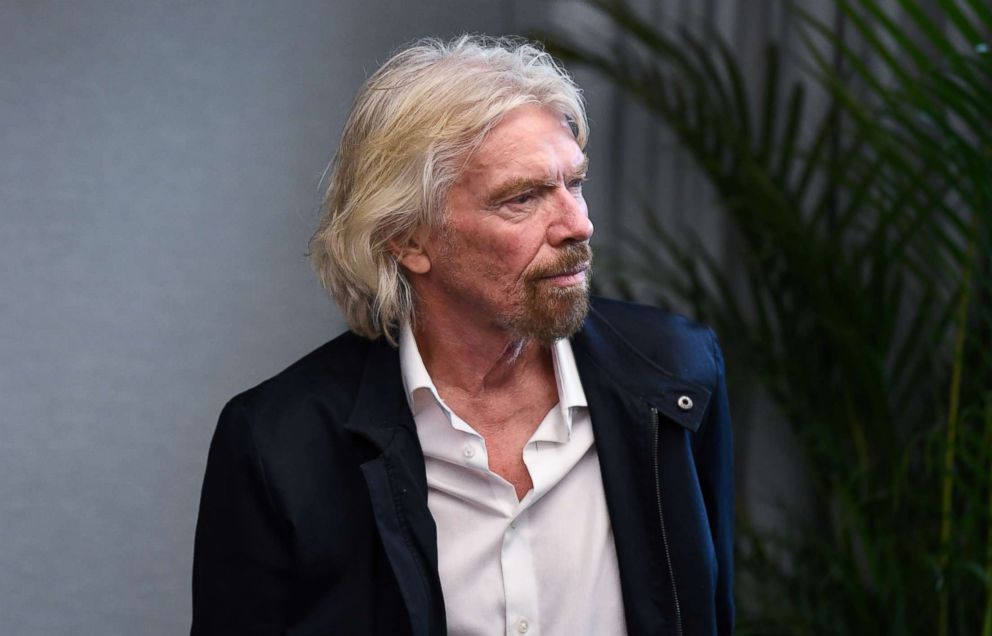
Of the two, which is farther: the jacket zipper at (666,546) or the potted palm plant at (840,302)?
the potted palm plant at (840,302)

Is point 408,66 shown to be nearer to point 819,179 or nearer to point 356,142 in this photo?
point 356,142

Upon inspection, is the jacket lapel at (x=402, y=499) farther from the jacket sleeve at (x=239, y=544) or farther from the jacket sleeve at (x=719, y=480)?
the jacket sleeve at (x=719, y=480)

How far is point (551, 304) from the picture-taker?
152cm

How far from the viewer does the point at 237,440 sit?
1522 millimetres

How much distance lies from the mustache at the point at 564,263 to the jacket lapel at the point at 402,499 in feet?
0.78

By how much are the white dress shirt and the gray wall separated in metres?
0.91

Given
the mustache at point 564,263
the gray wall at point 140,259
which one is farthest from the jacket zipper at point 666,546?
the gray wall at point 140,259

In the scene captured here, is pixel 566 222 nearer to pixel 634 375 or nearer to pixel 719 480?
pixel 634 375

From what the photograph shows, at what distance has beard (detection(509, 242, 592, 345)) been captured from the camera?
1518mm

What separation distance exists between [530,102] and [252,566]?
67cm

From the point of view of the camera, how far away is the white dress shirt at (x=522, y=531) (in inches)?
59.6

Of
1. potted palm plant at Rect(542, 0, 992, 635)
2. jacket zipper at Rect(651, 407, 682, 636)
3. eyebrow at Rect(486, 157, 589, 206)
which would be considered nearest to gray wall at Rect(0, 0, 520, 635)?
potted palm plant at Rect(542, 0, 992, 635)

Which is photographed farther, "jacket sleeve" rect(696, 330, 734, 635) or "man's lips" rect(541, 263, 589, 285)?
"jacket sleeve" rect(696, 330, 734, 635)

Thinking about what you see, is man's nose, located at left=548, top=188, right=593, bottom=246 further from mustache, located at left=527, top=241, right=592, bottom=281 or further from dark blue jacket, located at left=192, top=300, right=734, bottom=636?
dark blue jacket, located at left=192, top=300, right=734, bottom=636
